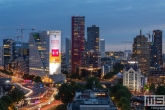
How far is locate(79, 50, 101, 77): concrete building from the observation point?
198ft

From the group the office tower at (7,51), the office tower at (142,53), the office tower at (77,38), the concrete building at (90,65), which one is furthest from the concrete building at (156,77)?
the office tower at (7,51)

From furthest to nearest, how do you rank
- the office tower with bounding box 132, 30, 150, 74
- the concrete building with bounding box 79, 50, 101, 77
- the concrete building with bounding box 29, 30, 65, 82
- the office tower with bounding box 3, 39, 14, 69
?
1. the office tower with bounding box 3, 39, 14, 69
2. the office tower with bounding box 132, 30, 150, 74
3. the concrete building with bounding box 79, 50, 101, 77
4. the concrete building with bounding box 29, 30, 65, 82

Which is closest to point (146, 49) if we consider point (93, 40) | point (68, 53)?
point (93, 40)

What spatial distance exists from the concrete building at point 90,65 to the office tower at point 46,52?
7209 millimetres

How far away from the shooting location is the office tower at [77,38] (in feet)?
220

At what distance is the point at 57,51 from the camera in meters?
53.1

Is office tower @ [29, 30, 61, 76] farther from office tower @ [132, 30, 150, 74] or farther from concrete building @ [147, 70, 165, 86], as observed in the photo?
office tower @ [132, 30, 150, 74]

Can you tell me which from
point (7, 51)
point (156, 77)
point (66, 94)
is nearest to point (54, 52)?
point (156, 77)

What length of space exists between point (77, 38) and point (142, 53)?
1170cm

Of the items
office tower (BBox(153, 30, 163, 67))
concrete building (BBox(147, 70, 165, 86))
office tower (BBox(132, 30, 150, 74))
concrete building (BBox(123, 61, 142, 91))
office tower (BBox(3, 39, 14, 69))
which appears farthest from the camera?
office tower (BBox(3, 39, 14, 69))

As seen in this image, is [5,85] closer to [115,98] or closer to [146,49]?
[115,98]

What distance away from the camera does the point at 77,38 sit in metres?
67.9

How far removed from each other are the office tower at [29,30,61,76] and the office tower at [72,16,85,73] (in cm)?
1051

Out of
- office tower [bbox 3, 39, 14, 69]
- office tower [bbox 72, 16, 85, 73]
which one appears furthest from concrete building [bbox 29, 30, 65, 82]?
office tower [bbox 3, 39, 14, 69]
